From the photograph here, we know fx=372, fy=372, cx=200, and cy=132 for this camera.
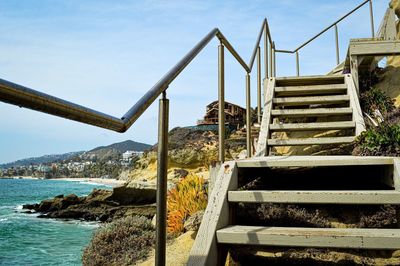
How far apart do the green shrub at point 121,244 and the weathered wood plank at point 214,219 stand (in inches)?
91.3

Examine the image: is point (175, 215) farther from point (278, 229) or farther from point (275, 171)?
point (278, 229)

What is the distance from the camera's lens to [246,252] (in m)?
2.77

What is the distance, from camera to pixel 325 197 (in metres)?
2.18

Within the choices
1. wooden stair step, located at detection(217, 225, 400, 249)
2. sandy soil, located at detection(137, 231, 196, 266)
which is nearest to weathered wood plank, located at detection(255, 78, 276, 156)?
sandy soil, located at detection(137, 231, 196, 266)

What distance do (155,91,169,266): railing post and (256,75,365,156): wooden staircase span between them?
2767mm

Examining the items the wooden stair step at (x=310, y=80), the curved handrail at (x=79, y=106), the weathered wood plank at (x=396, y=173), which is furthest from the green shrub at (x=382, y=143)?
the curved handrail at (x=79, y=106)

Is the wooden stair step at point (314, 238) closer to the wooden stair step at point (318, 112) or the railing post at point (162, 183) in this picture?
the railing post at point (162, 183)

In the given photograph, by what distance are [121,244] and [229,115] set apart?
15.8m

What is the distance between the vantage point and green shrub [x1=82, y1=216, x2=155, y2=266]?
4.46m

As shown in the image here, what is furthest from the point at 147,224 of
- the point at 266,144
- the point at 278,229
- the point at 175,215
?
the point at 278,229

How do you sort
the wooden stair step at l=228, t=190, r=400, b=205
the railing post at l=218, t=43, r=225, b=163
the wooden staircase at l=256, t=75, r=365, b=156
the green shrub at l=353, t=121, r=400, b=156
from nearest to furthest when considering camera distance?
1. the wooden stair step at l=228, t=190, r=400, b=205
2. the railing post at l=218, t=43, r=225, b=163
3. the green shrub at l=353, t=121, r=400, b=156
4. the wooden staircase at l=256, t=75, r=365, b=156

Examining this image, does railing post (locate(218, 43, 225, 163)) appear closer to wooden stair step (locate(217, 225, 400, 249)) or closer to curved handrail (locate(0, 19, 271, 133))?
wooden stair step (locate(217, 225, 400, 249))

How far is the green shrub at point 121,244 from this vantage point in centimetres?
446

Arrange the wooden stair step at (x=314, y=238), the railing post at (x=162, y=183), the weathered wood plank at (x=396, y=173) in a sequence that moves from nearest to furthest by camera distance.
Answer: the railing post at (x=162, y=183), the wooden stair step at (x=314, y=238), the weathered wood plank at (x=396, y=173)
